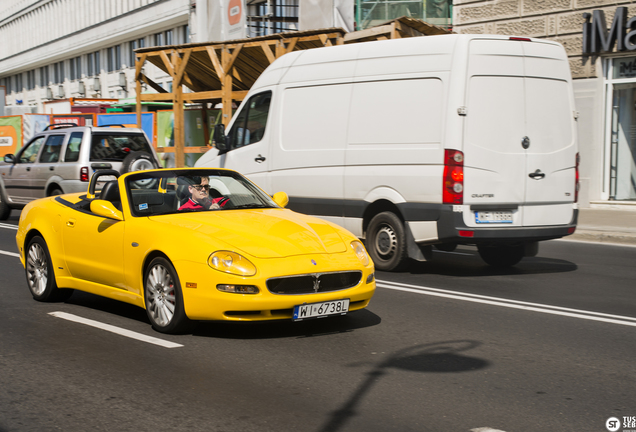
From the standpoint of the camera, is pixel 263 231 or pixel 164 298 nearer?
pixel 164 298

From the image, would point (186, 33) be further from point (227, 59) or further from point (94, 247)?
point (94, 247)

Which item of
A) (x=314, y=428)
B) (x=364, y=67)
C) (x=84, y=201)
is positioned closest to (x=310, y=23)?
(x=364, y=67)

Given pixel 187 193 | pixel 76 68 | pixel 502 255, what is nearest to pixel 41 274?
pixel 187 193

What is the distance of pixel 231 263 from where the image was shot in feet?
18.6

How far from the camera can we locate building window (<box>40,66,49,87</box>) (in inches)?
2692

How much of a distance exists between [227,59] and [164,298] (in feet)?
46.9

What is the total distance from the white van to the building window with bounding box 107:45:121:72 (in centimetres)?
4750

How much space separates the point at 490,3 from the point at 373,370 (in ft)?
55.4

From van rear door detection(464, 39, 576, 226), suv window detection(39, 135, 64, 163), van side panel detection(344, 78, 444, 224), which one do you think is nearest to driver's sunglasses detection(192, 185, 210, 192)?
van side panel detection(344, 78, 444, 224)

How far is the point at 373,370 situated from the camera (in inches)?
199

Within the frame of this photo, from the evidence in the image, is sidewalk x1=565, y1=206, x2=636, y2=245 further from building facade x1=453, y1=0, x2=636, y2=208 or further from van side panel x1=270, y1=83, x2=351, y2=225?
van side panel x1=270, y1=83, x2=351, y2=225

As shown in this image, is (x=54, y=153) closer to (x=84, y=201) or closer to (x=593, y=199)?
(x=84, y=201)

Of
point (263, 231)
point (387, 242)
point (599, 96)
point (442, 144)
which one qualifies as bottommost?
point (387, 242)

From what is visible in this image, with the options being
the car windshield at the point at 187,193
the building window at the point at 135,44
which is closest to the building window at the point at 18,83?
the building window at the point at 135,44
